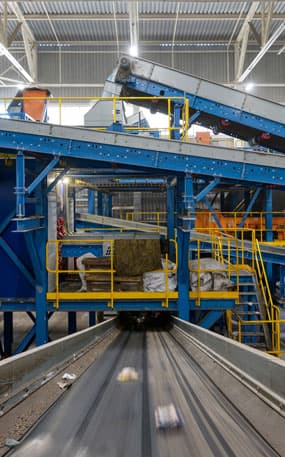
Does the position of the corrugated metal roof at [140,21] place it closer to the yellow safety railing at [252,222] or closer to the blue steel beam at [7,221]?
the yellow safety railing at [252,222]

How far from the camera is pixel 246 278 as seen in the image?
7.53 m

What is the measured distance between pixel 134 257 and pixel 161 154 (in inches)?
82.3

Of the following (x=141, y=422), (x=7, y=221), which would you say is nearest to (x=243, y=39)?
(x=7, y=221)

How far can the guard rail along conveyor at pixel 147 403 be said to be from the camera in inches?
78.8

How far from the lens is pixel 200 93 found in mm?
9133

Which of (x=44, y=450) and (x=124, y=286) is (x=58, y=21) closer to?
(x=124, y=286)

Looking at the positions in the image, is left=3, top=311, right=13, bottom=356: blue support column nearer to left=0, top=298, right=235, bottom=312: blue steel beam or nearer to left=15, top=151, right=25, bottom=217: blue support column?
left=0, top=298, right=235, bottom=312: blue steel beam

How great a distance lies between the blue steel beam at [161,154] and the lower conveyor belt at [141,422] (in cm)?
341

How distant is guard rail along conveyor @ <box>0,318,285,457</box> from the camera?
2.00 metres

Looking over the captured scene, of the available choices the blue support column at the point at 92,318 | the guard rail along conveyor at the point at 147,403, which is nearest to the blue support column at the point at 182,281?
the guard rail along conveyor at the point at 147,403

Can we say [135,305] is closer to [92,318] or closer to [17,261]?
[17,261]


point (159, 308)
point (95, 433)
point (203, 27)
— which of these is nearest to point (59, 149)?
point (159, 308)

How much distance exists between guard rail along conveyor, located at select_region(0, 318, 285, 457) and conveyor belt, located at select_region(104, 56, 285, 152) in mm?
7092

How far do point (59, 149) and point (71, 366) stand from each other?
144 inches
